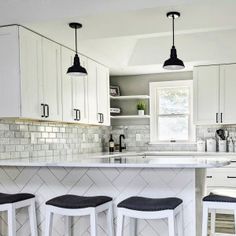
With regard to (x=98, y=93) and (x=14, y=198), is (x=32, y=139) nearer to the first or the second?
(x=14, y=198)

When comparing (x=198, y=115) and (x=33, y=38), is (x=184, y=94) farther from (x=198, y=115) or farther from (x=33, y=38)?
(x=33, y=38)

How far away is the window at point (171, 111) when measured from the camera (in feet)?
19.7

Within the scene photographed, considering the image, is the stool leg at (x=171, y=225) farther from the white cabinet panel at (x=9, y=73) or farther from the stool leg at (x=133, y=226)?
the white cabinet panel at (x=9, y=73)

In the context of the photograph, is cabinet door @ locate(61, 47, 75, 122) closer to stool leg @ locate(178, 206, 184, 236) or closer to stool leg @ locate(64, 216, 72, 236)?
stool leg @ locate(64, 216, 72, 236)

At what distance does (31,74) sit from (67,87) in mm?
783

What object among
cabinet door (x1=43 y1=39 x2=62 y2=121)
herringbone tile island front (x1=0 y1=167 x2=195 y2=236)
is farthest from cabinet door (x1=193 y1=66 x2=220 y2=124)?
herringbone tile island front (x1=0 y1=167 x2=195 y2=236)

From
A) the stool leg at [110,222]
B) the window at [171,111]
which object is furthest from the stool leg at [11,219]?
the window at [171,111]

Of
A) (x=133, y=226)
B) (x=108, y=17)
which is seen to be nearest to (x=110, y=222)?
(x=133, y=226)

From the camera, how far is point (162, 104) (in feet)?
20.2

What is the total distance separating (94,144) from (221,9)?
327cm

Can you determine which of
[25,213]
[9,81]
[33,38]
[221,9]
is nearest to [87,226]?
[25,213]

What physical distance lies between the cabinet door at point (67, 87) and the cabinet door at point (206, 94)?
210 centimetres

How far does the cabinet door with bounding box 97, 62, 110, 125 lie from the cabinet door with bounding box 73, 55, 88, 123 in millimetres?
436

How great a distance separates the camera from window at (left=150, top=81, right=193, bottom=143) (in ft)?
19.7
